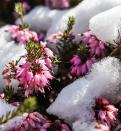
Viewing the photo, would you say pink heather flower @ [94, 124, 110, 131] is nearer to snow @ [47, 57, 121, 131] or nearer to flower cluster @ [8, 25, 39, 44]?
snow @ [47, 57, 121, 131]

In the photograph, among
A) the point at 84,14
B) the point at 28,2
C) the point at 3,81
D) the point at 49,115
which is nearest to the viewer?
the point at 49,115

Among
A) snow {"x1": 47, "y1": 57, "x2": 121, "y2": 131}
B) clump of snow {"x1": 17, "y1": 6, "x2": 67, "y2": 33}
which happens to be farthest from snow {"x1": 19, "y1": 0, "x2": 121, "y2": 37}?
snow {"x1": 47, "y1": 57, "x2": 121, "y2": 131}

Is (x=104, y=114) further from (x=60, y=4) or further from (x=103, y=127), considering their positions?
(x=60, y=4)

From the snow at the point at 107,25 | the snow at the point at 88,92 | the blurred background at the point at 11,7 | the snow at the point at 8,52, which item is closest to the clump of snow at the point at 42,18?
the blurred background at the point at 11,7

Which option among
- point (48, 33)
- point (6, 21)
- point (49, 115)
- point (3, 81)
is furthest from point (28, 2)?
point (49, 115)

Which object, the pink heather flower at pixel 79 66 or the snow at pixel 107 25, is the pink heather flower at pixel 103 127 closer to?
the pink heather flower at pixel 79 66

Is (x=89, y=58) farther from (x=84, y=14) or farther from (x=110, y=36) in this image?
(x=84, y=14)

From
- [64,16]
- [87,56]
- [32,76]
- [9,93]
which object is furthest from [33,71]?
[64,16]
